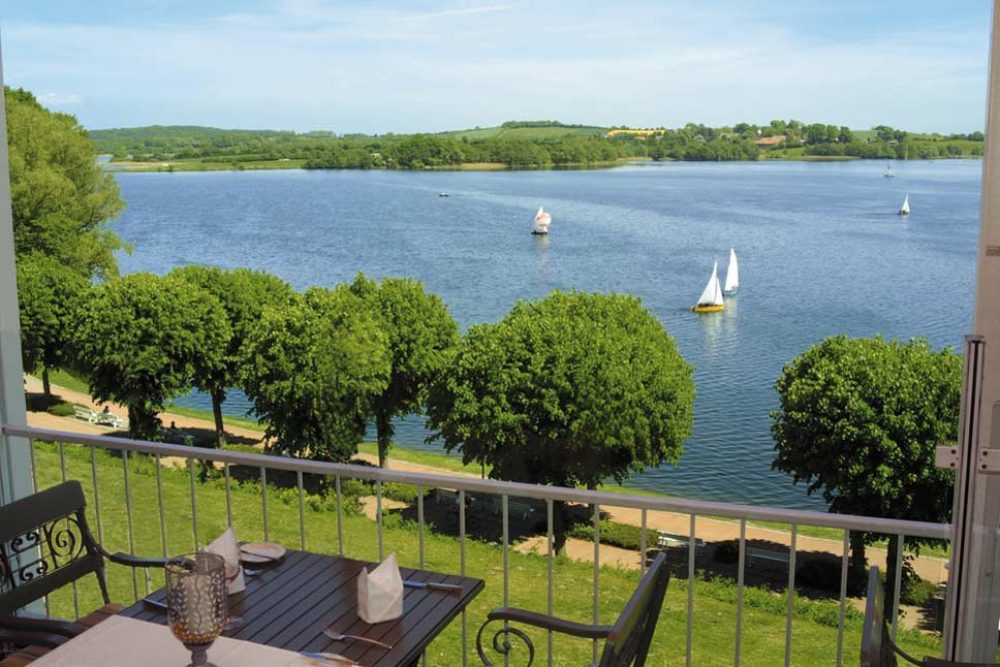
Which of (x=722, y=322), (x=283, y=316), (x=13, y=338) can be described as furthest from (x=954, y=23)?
(x=13, y=338)

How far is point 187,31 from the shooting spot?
50531mm

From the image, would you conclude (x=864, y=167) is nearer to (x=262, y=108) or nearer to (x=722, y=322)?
(x=722, y=322)

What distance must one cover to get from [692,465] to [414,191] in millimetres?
24231

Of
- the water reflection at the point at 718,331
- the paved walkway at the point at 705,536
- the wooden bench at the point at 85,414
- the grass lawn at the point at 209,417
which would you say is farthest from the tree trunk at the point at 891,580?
the water reflection at the point at 718,331

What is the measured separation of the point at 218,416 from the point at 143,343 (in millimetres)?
3900

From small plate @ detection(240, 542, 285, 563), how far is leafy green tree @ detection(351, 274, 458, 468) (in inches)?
922

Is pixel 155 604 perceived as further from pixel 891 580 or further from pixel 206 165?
pixel 206 165

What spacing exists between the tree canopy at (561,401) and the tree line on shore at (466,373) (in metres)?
0.05

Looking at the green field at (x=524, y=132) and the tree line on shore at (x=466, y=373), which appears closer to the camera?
the tree line on shore at (x=466, y=373)

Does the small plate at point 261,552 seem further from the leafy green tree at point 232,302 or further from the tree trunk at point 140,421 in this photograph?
the tree trunk at point 140,421

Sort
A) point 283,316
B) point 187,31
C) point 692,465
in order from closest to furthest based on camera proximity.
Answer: point 283,316
point 692,465
point 187,31

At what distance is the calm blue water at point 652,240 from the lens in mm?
36438

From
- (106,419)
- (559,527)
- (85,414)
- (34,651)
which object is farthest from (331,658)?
(85,414)

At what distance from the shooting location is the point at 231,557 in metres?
1.88
